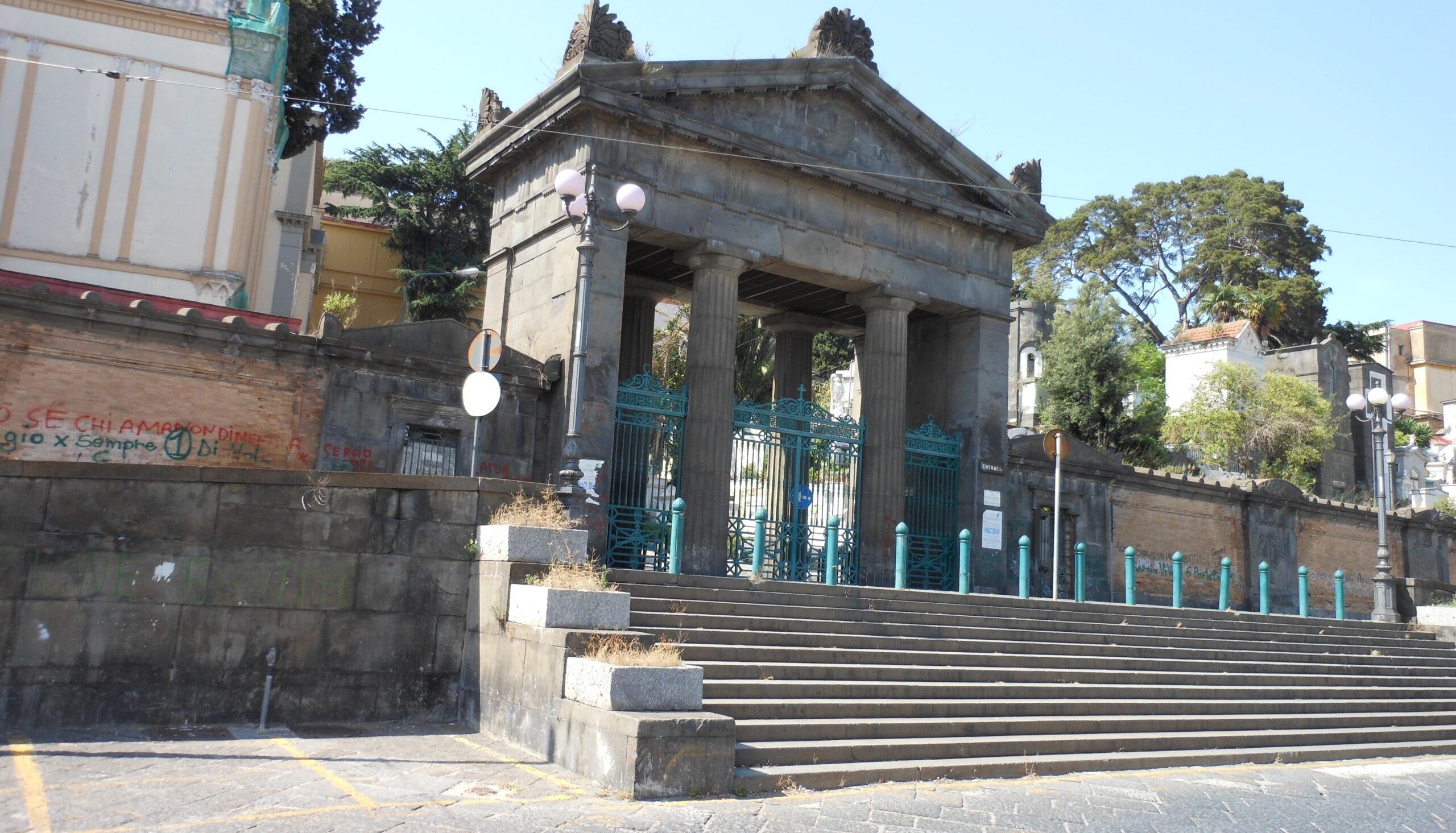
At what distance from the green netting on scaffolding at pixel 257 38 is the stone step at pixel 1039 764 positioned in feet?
64.2

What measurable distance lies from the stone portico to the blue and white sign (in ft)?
3.29

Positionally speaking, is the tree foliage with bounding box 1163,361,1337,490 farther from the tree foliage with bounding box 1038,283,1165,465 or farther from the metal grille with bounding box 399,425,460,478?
the metal grille with bounding box 399,425,460,478

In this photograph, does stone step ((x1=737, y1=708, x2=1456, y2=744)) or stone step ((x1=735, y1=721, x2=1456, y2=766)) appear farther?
stone step ((x1=737, y1=708, x2=1456, y2=744))

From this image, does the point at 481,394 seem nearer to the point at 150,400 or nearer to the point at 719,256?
the point at 150,400

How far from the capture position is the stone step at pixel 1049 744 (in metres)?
8.54

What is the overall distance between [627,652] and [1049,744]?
4307mm

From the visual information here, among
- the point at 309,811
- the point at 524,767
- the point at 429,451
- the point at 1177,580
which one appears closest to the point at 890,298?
the point at 1177,580

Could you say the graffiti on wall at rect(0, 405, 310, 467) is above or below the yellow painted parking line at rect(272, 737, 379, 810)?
above

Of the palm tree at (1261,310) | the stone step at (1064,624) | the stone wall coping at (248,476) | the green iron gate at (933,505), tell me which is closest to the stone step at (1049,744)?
the stone step at (1064,624)

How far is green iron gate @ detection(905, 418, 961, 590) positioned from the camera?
18.3 m

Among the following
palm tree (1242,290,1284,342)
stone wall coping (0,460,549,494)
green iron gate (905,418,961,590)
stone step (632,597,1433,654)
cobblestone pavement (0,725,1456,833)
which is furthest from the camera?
palm tree (1242,290,1284,342)

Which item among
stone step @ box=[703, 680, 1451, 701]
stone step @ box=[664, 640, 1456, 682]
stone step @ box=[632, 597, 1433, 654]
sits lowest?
stone step @ box=[703, 680, 1451, 701]

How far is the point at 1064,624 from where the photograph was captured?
44.4 feet

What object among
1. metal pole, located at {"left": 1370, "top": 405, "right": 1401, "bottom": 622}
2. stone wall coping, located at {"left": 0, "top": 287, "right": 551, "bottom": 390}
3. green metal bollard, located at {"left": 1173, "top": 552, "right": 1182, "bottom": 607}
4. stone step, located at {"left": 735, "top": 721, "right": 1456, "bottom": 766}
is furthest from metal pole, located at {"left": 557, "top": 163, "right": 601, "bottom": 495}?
metal pole, located at {"left": 1370, "top": 405, "right": 1401, "bottom": 622}
